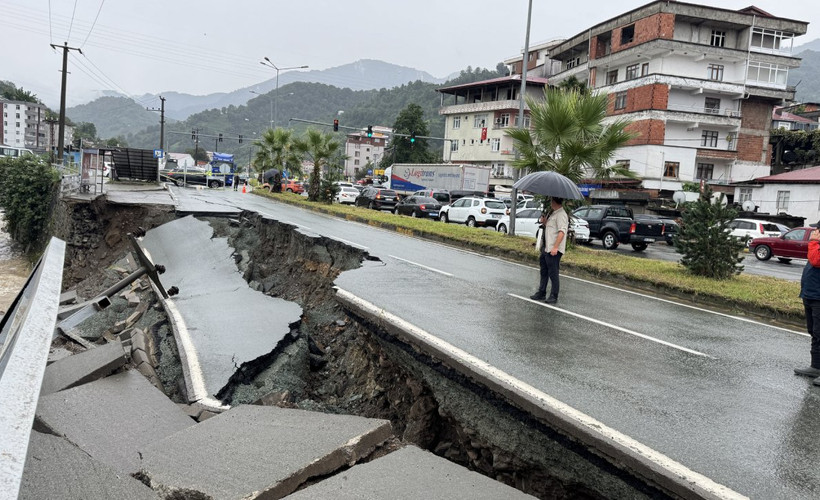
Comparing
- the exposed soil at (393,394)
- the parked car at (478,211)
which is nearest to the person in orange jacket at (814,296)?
the exposed soil at (393,394)

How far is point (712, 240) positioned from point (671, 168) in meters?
38.2

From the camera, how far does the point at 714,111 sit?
156ft

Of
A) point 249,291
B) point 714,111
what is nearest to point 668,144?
point 714,111

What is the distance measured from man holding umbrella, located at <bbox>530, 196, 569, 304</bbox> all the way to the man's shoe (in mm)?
3424

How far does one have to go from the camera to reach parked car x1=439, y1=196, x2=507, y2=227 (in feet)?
89.3

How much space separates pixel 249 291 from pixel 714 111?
159 feet

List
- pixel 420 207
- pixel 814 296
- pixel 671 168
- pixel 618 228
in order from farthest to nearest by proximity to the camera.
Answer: pixel 671 168 → pixel 420 207 → pixel 618 228 → pixel 814 296

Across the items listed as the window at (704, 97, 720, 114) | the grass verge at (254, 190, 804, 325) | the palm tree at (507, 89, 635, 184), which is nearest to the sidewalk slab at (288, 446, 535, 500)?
the grass verge at (254, 190, 804, 325)

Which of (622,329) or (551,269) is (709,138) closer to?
(551,269)

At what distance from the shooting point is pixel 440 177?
4569 cm

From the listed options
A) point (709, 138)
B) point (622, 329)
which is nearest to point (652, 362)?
point (622, 329)

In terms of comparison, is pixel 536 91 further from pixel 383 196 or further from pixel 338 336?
pixel 338 336

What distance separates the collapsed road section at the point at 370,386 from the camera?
12.8 ft

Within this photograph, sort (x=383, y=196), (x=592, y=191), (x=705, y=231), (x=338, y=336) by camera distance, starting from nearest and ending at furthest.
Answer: (x=338, y=336) → (x=705, y=231) → (x=383, y=196) → (x=592, y=191)
